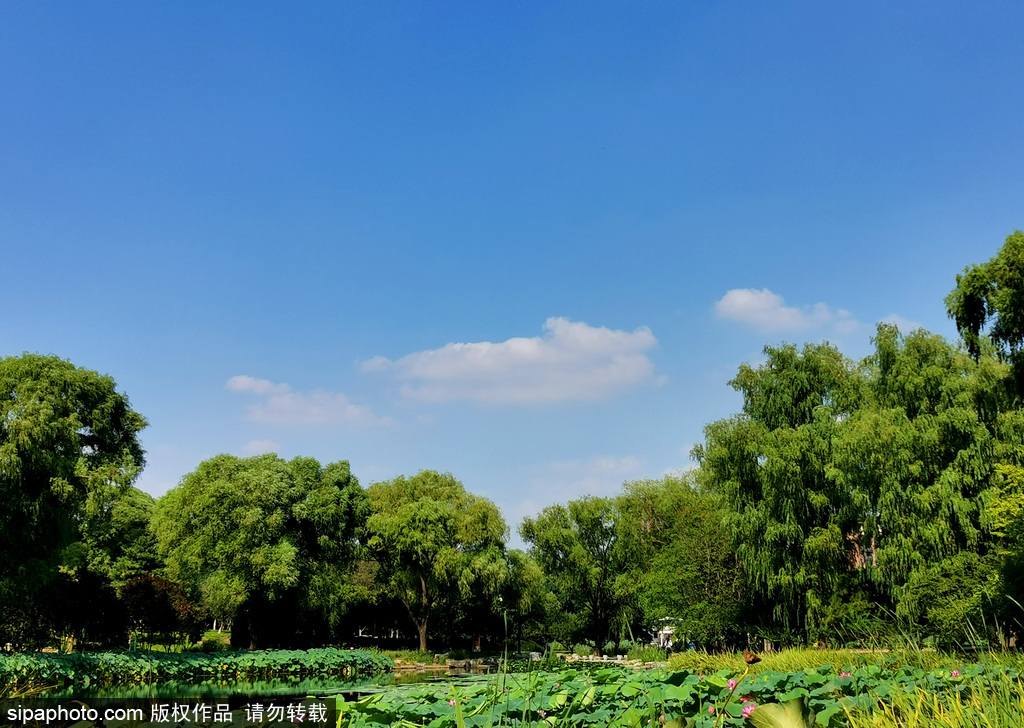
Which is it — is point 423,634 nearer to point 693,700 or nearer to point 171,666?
point 171,666

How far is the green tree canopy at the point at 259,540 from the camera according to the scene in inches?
1049

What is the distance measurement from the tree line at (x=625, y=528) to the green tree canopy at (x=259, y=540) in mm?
95

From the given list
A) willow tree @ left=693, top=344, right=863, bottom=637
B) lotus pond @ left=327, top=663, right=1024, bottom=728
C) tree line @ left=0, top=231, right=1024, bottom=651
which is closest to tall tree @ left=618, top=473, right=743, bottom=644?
tree line @ left=0, top=231, right=1024, bottom=651

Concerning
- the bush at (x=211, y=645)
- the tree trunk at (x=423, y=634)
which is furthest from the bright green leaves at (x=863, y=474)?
the bush at (x=211, y=645)

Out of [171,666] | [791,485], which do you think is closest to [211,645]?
[171,666]

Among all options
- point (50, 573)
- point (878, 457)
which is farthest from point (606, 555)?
point (50, 573)

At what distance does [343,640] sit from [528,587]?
9156 mm

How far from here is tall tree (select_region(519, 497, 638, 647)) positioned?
3509cm

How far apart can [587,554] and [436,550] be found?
314 inches

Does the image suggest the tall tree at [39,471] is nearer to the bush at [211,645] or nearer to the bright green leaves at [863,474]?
the bush at [211,645]

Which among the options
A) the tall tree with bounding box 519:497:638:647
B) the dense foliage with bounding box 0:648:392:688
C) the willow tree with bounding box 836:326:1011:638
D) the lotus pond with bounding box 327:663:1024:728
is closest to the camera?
the lotus pond with bounding box 327:663:1024:728

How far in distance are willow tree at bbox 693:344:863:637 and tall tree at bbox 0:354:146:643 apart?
18793 millimetres

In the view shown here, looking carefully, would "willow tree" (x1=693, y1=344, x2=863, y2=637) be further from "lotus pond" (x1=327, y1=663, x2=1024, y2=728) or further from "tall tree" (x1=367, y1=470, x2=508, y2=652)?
"lotus pond" (x1=327, y1=663, x2=1024, y2=728)

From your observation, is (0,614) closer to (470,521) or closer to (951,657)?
(470,521)
